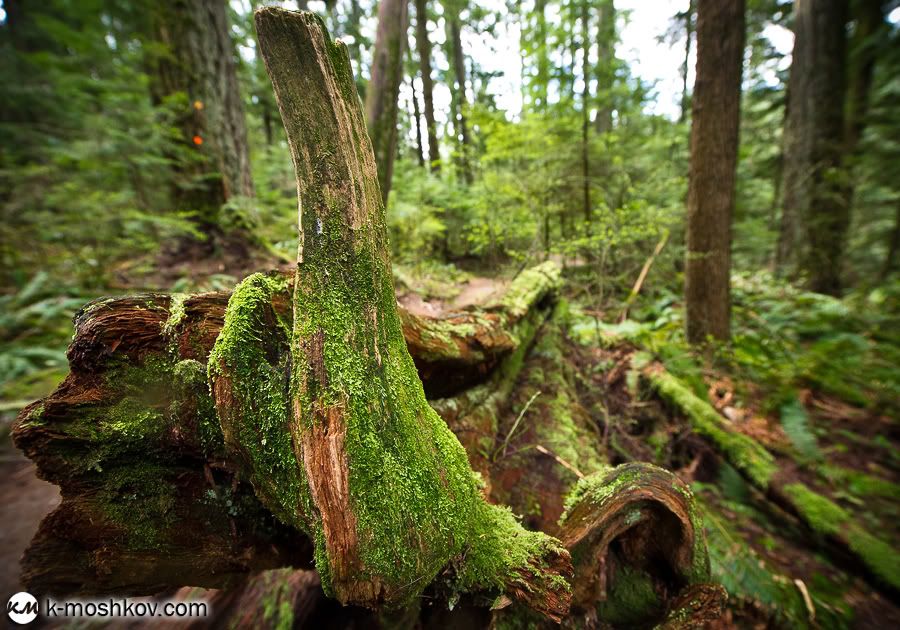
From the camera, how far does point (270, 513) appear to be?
5.70ft

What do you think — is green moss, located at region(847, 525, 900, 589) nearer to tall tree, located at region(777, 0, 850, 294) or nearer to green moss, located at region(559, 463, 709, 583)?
green moss, located at region(559, 463, 709, 583)

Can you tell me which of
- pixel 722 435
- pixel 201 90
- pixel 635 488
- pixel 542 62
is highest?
pixel 542 62

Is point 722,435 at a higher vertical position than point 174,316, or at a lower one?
lower

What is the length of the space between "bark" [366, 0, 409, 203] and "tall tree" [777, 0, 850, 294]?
8266 mm

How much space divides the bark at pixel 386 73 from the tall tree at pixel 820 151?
8.27 metres

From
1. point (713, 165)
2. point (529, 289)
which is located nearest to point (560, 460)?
point (529, 289)

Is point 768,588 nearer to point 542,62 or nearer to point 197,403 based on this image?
point 197,403

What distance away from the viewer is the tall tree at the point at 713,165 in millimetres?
4781

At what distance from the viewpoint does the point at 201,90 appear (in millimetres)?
5449

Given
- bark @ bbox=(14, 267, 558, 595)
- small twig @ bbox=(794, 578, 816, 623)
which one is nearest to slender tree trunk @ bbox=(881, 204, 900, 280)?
small twig @ bbox=(794, 578, 816, 623)

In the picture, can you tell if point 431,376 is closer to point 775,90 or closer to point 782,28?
point 775,90

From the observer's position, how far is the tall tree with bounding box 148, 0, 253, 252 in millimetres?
5273

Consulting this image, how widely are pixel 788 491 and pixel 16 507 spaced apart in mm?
6501

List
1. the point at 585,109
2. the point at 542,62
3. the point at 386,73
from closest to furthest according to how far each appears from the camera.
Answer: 1. the point at 386,73
2. the point at 585,109
3. the point at 542,62
